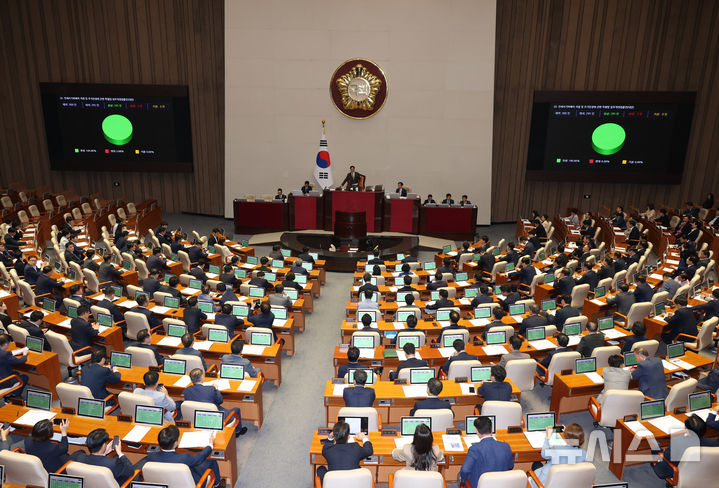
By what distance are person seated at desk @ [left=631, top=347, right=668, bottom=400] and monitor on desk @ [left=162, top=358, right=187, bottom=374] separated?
6612 millimetres

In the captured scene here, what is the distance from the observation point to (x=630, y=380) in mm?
7410

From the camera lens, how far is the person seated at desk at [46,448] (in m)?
5.49

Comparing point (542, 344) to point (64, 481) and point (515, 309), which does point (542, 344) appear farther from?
point (64, 481)

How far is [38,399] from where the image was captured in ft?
21.3

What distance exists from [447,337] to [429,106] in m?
13.8

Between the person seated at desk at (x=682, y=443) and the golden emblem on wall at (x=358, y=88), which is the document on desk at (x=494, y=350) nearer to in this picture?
the person seated at desk at (x=682, y=443)

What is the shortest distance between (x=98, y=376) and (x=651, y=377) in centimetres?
784

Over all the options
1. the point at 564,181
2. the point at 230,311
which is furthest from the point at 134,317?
the point at 564,181

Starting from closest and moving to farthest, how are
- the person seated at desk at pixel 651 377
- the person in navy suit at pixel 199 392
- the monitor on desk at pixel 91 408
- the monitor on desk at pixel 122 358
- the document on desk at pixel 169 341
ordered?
the monitor on desk at pixel 91 408 → the person in navy suit at pixel 199 392 → the person seated at desk at pixel 651 377 → the monitor on desk at pixel 122 358 → the document on desk at pixel 169 341

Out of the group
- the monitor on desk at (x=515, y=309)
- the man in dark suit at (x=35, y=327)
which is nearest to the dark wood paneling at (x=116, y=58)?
the man in dark suit at (x=35, y=327)

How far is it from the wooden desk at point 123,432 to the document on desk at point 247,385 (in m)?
0.92

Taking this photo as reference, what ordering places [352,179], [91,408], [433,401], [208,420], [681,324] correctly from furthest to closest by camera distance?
[352,179], [681,324], [433,401], [91,408], [208,420]

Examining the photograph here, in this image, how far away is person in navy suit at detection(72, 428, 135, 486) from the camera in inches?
206

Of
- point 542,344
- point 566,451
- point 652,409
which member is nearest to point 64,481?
point 566,451
